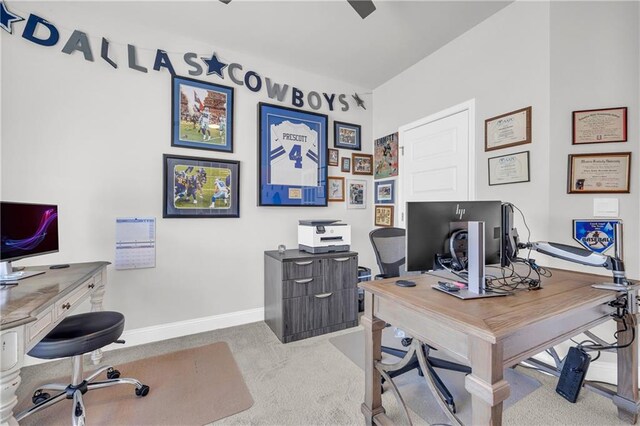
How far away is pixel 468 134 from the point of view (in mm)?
2521

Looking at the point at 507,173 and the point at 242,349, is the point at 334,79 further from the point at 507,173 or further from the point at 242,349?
the point at 242,349

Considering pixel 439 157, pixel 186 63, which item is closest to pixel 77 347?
pixel 186 63

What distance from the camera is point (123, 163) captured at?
235 centimetres

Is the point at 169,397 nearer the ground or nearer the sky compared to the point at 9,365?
nearer the ground

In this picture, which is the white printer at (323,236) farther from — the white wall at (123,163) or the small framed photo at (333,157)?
the small framed photo at (333,157)

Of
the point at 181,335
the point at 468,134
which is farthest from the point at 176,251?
the point at 468,134

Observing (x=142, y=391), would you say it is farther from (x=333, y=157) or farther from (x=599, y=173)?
(x=599, y=173)

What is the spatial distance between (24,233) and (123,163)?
3.05 ft

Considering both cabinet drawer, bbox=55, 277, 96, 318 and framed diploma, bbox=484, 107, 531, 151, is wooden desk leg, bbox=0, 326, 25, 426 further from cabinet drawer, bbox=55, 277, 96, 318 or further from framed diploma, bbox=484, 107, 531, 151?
framed diploma, bbox=484, 107, 531, 151

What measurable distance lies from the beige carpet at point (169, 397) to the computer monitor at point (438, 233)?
4.55ft

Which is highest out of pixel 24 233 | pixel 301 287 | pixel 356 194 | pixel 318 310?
pixel 356 194

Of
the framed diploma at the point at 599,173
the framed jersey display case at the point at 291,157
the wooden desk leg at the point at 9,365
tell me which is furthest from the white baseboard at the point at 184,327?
the framed diploma at the point at 599,173

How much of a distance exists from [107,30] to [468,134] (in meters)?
3.31

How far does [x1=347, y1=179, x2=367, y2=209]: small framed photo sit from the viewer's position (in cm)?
350
